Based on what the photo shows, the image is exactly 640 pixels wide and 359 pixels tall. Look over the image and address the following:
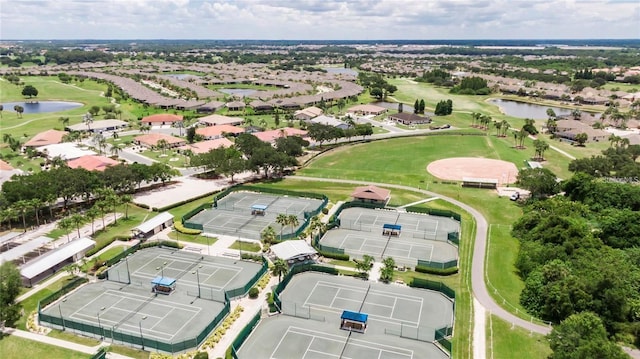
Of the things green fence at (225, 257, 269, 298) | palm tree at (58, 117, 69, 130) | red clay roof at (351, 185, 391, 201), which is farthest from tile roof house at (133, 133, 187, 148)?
green fence at (225, 257, 269, 298)

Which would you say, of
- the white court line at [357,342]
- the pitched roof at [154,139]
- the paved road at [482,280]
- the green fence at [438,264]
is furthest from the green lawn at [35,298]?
the pitched roof at [154,139]

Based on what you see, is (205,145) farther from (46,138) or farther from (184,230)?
(184,230)

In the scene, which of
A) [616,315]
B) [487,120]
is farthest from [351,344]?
[487,120]

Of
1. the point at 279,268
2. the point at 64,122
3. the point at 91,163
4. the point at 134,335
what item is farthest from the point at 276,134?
the point at 134,335

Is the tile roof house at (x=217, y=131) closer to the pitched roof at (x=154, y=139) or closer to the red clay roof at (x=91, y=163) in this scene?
the pitched roof at (x=154, y=139)

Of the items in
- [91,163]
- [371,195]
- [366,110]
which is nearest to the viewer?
[371,195]

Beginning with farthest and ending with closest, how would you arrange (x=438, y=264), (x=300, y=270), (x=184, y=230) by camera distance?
(x=184, y=230), (x=438, y=264), (x=300, y=270)

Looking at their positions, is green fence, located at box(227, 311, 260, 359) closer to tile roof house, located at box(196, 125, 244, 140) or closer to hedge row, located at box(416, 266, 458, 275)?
hedge row, located at box(416, 266, 458, 275)
